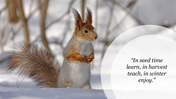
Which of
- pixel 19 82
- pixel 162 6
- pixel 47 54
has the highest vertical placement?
pixel 162 6

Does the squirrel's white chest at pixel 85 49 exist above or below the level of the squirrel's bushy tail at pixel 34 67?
above

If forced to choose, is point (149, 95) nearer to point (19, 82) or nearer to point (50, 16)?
point (19, 82)

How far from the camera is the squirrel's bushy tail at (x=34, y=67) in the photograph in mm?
1185

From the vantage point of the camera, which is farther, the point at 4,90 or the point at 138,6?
the point at 138,6

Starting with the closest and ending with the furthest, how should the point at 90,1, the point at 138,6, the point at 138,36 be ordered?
the point at 138,36, the point at 138,6, the point at 90,1

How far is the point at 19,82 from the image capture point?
1.36 metres

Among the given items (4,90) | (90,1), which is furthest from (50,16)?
(4,90)

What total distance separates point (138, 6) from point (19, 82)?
210 cm

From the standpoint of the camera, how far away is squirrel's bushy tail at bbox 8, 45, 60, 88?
118 cm
